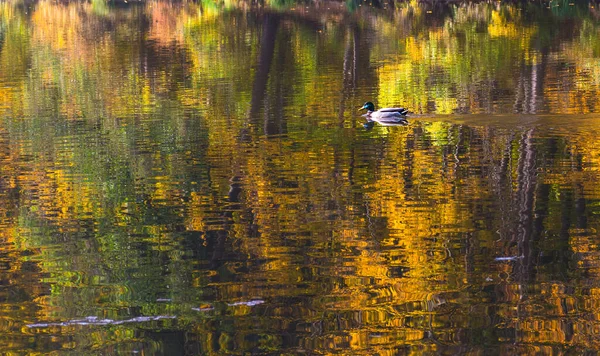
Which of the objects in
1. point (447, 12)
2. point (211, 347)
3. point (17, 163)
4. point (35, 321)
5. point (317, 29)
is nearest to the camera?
point (211, 347)

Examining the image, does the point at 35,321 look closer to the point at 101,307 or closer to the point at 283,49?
the point at 101,307

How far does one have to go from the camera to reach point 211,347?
9.77 m

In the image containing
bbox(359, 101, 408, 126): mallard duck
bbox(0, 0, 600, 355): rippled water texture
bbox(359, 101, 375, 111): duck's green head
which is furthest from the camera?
bbox(359, 101, 375, 111): duck's green head

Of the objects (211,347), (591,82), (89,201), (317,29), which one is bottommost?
(211,347)

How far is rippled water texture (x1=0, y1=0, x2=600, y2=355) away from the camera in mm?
10258

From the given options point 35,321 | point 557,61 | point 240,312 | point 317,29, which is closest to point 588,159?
point 240,312

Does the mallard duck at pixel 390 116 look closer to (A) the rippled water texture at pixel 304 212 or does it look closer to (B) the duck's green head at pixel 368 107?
(A) the rippled water texture at pixel 304 212

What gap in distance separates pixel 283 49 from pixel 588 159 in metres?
27.9

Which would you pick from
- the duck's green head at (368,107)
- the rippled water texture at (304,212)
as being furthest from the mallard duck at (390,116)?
the duck's green head at (368,107)

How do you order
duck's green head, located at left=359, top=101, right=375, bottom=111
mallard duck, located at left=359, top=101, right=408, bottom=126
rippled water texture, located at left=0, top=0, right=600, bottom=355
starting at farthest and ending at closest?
duck's green head, located at left=359, top=101, right=375, bottom=111 → mallard duck, located at left=359, top=101, right=408, bottom=126 → rippled water texture, located at left=0, top=0, right=600, bottom=355

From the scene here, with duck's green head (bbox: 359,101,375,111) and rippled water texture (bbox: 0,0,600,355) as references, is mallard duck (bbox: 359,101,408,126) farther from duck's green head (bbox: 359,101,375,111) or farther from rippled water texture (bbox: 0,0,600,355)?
duck's green head (bbox: 359,101,375,111)

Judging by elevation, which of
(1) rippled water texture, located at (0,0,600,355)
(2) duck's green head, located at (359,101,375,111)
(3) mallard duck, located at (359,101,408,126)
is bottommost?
(1) rippled water texture, located at (0,0,600,355)

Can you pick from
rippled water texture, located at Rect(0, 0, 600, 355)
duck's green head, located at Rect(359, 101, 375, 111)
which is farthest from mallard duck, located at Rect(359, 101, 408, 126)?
duck's green head, located at Rect(359, 101, 375, 111)

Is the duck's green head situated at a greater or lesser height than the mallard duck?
greater
